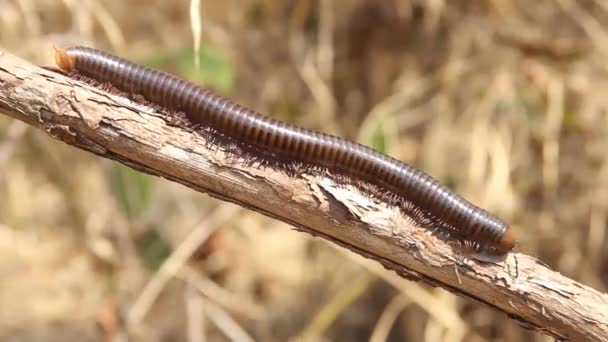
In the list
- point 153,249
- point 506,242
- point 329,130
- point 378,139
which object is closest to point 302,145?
point 506,242

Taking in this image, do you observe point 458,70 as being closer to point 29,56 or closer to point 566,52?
point 566,52

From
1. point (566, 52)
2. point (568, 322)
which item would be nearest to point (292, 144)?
point (568, 322)

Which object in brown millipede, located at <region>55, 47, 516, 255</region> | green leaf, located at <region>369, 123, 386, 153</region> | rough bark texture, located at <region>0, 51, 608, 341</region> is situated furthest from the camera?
green leaf, located at <region>369, 123, 386, 153</region>

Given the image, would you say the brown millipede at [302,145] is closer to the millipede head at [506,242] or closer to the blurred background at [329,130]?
the millipede head at [506,242]

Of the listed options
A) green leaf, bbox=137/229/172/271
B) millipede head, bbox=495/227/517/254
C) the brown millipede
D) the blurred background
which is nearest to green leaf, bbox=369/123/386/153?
the blurred background

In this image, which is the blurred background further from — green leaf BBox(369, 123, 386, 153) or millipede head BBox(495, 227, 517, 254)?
millipede head BBox(495, 227, 517, 254)

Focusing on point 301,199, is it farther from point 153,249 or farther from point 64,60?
point 153,249

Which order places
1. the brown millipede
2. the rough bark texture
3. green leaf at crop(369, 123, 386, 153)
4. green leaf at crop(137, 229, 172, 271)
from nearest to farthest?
the rough bark texture → the brown millipede → green leaf at crop(369, 123, 386, 153) → green leaf at crop(137, 229, 172, 271)
